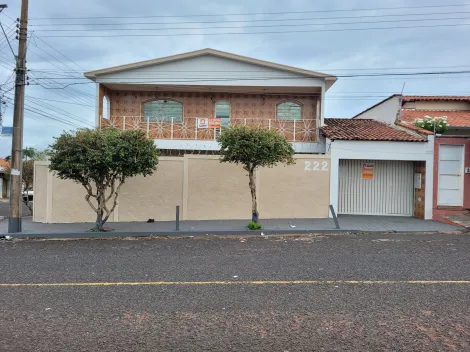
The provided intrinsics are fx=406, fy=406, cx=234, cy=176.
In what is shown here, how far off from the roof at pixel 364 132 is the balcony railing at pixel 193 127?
116 cm

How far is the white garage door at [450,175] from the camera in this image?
51.8ft

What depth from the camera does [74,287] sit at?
20.5 feet

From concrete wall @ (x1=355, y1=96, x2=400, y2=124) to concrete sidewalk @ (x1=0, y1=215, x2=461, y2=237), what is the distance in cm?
676

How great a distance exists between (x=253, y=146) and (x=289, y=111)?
8018 mm

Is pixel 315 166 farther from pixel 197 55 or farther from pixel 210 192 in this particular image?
pixel 197 55

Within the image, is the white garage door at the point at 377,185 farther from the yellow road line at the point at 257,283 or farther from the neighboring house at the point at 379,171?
the yellow road line at the point at 257,283

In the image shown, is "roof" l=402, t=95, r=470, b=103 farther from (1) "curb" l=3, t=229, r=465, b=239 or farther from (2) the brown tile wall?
(1) "curb" l=3, t=229, r=465, b=239

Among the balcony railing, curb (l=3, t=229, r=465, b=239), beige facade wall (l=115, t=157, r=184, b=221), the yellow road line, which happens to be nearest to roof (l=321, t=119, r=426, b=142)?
the balcony railing

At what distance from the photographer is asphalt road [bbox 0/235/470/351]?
13.7ft

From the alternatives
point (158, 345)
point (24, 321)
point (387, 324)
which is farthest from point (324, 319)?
point (24, 321)

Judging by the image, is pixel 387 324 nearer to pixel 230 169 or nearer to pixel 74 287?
pixel 74 287

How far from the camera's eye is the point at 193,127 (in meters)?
19.4

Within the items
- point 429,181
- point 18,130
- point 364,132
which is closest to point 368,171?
point 364,132

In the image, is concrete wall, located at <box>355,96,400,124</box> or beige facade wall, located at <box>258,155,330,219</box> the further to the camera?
concrete wall, located at <box>355,96,400,124</box>
